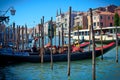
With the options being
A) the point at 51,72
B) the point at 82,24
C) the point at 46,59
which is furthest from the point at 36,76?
the point at 82,24

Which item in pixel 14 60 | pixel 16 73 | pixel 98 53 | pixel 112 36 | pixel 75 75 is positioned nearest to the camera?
pixel 75 75

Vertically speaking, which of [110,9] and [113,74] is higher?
[110,9]

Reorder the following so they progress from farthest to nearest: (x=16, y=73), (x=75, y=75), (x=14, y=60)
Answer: (x=14, y=60) < (x=16, y=73) < (x=75, y=75)

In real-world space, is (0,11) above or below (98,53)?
above

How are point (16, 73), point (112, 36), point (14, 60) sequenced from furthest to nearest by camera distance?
1. point (112, 36)
2. point (14, 60)
3. point (16, 73)

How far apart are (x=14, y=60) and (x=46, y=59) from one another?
2.21 m

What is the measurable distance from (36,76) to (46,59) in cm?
482

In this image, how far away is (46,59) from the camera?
17.0 m

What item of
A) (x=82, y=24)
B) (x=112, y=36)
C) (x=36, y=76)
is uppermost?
(x=82, y=24)

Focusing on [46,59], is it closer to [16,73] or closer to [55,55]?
[55,55]

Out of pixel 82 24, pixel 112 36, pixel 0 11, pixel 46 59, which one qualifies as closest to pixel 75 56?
pixel 46 59

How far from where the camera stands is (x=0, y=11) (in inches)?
496

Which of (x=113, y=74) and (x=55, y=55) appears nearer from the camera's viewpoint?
(x=113, y=74)

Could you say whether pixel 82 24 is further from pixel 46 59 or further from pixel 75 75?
pixel 75 75
